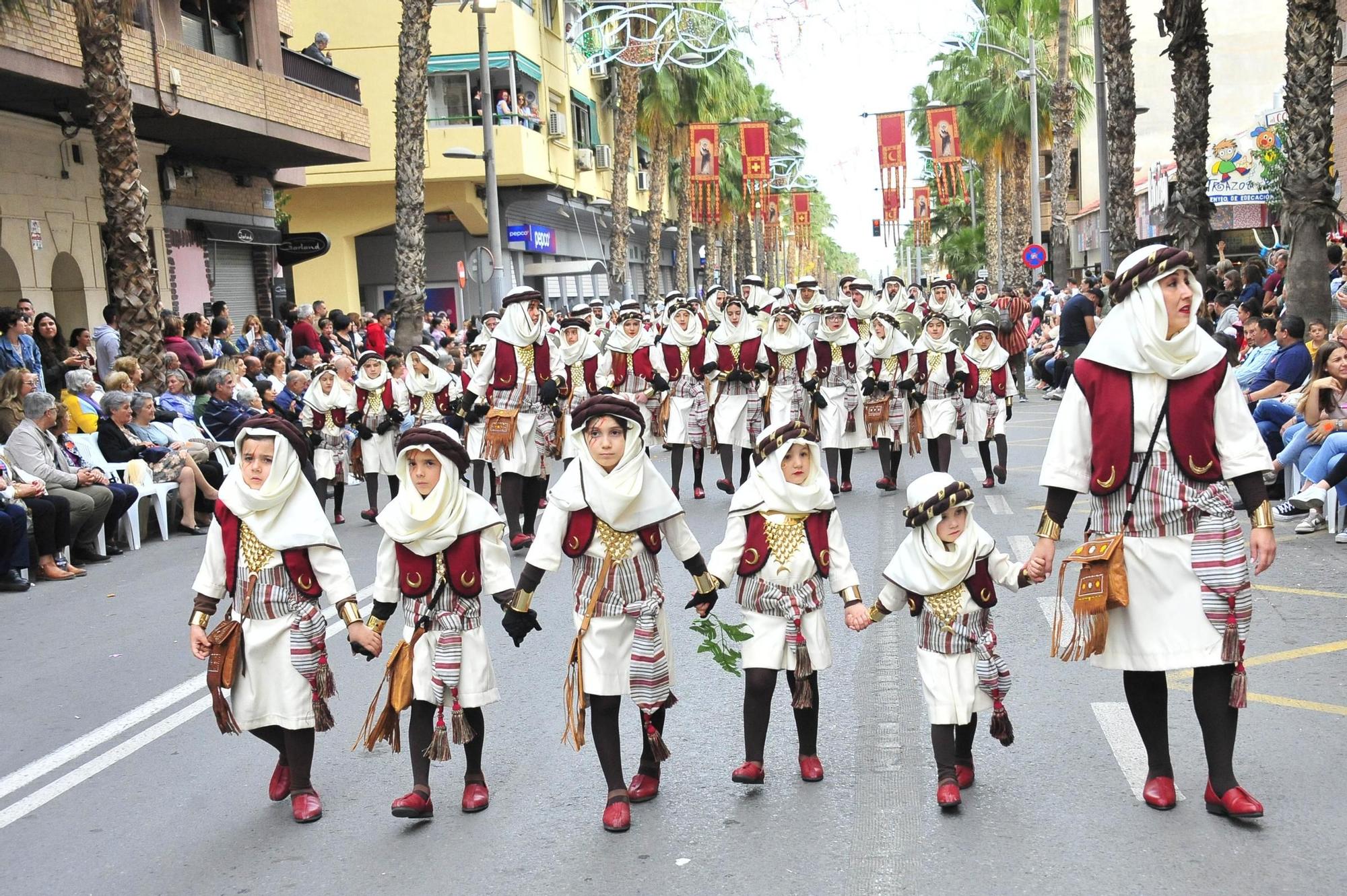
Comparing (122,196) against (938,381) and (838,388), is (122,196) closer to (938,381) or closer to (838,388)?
(838,388)

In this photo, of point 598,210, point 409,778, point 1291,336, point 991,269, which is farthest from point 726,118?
point 409,778

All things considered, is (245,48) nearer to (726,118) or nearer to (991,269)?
(726,118)

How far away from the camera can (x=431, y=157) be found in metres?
39.7

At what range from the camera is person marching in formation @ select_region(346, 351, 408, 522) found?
1396 centimetres

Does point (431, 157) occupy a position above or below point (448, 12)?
below

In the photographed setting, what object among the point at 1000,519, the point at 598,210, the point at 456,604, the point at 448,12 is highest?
the point at 448,12

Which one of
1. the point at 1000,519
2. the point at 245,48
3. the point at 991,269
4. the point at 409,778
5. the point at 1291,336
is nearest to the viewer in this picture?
the point at 409,778

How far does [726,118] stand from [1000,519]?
42.7 m

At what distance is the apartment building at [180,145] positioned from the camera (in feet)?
66.3

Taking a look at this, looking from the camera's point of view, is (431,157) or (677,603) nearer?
(677,603)

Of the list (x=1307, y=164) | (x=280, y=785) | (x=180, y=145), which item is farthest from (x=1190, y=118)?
(x=280, y=785)

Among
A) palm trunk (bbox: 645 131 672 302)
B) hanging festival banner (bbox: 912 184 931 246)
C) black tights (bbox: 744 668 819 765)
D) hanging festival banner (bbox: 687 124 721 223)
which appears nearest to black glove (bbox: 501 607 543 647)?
black tights (bbox: 744 668 819 765)

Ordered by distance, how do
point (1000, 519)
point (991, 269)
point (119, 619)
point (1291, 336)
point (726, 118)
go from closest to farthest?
point (119, 619) → point (1000, 519) → point (1291, 336) → point (726, 118) → point (991, 269)

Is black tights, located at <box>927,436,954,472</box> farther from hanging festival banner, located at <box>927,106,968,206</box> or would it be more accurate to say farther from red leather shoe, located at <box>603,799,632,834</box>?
hanging festival banner, located at <box>927,106,968,206</box>
